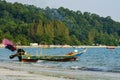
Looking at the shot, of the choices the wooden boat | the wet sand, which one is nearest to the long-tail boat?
the wooden boat

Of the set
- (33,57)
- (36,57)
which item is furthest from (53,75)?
(36,57)

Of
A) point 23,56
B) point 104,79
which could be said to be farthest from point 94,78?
point 23,56

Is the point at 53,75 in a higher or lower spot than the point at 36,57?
lower

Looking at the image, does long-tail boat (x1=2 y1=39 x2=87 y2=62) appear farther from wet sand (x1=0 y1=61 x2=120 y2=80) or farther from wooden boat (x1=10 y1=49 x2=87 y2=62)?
wet sand (x1=0 y1=61 x2=120 y2=80)

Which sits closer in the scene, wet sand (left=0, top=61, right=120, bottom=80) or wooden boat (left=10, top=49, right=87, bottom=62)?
wet sand (left=0, top=61, right=120, bottom=80)

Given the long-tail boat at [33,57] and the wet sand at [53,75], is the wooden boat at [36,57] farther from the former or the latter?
Result: the wet sand at [53,75]

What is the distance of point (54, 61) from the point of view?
67.5 meters

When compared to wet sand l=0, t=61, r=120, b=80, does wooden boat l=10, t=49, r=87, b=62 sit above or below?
above

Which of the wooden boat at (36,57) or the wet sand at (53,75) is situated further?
the wooden boat at (36,57)

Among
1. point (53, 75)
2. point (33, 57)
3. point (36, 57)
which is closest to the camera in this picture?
point (53, 75)

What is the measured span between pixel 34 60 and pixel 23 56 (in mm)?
1909

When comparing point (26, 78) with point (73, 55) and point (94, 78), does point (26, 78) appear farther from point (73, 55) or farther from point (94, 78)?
point (73, 55)

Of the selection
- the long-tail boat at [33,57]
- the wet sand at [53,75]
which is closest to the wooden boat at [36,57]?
the long-tail boat at [33,57]

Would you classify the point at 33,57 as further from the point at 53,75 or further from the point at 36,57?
the point at 53,75
